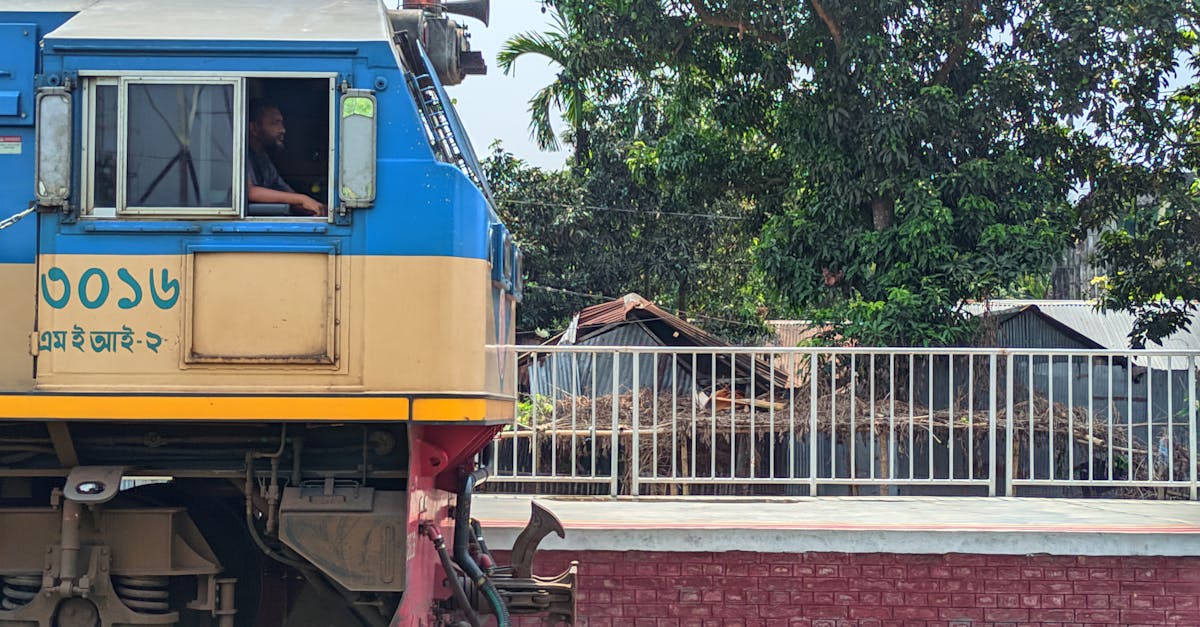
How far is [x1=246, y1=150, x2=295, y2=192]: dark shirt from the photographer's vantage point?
16.8ft

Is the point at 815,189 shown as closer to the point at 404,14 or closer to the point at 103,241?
the point at 404,14

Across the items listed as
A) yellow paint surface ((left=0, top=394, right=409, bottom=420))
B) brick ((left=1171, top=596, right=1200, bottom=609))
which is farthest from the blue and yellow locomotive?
brick ((left=1171, top=596, right=1200, bottom=609))

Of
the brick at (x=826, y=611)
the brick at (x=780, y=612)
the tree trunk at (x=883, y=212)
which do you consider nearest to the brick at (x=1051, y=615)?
the brick at (x=826, y=611)

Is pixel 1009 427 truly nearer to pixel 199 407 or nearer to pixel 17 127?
pixel 199 407

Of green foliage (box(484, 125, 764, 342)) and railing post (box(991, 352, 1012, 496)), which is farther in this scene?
green foliage (box(484, 125, 764, 342))

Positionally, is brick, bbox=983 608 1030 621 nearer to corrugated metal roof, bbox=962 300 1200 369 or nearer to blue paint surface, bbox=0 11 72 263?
blue paint surface, bbox=0 11 72 263

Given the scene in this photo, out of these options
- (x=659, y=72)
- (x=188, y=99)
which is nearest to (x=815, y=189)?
(x=659, y=72)

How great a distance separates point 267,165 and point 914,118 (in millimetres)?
8415

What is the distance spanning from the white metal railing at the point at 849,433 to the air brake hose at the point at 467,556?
2.77m

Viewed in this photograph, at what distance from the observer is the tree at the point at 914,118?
12.1 m

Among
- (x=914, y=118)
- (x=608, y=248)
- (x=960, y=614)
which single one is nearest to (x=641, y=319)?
(x=608, y=248)

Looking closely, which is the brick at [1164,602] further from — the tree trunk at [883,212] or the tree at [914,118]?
the tree trunk at [883,212]

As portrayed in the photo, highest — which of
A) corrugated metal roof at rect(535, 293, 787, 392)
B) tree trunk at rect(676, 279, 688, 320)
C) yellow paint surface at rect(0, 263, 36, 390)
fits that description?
tree trunk at rect(676, 279, 688, 320)

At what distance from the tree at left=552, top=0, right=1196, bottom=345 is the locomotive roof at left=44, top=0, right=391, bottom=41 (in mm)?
7895
